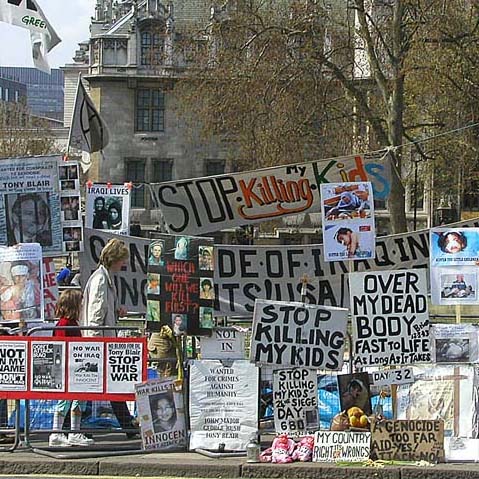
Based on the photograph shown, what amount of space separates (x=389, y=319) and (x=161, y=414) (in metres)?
2.34

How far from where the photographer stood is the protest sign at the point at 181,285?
10.9 metres

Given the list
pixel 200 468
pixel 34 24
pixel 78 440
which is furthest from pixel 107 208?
pixel 200 468

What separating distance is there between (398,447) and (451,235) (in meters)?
2.43

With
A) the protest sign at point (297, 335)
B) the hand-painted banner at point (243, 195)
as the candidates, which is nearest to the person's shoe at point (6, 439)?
the protest sign at point (297, 335)

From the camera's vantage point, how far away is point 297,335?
1084 centimetres

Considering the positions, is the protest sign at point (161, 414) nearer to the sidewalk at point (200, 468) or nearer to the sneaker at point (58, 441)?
the sidewalk at point (200, 468)

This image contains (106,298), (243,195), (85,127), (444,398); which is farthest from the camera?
(85,127)

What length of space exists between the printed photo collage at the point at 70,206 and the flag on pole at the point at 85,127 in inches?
66.2

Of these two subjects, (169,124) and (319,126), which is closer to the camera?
(319,126)

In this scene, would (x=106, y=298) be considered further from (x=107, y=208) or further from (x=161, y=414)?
(x=107, y=208)

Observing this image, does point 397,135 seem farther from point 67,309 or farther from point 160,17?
point 160,17

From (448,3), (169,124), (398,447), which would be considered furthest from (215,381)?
(169,124)

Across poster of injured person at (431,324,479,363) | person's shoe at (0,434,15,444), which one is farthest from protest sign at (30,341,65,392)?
poster of injured person at (431,324,479,363)

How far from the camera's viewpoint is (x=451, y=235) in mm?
11547
